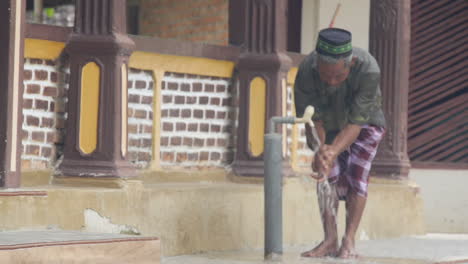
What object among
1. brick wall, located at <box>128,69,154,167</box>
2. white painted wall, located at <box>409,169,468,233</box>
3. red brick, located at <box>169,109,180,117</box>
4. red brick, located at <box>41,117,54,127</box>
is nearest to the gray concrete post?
brick wall, located at <box>128,69,154,167</box>

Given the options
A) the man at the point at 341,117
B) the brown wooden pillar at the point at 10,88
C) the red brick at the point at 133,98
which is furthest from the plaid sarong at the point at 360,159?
the brown wooden pillar at the point at 10,88

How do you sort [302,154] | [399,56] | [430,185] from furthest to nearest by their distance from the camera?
1. [430,185]
2. [399,56]
3. [302,154]

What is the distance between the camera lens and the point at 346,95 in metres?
8.41

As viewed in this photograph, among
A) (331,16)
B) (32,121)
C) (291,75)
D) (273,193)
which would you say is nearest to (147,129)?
(32,121)

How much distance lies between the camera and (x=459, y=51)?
1416cm

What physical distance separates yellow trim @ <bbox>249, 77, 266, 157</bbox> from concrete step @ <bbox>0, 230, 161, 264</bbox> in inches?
104

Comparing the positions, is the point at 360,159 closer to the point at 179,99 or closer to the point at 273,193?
the point at 273,193

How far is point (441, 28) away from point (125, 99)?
6392 mm

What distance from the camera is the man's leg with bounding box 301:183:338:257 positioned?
335 inches

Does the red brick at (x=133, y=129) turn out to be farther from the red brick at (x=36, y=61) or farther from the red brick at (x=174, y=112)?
the red brick at (x=36, y=61)

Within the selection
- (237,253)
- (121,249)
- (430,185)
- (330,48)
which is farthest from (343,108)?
(430,185)

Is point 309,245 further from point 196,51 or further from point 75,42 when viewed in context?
point 75,42

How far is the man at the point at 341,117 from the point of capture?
8141 mm

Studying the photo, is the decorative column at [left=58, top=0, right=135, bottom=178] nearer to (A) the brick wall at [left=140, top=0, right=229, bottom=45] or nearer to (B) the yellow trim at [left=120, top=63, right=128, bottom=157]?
(B) the yellow trim at [left=120, top=63, right=128, bottom=157]
